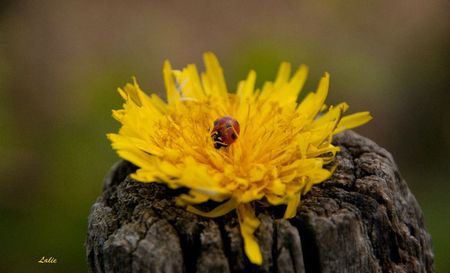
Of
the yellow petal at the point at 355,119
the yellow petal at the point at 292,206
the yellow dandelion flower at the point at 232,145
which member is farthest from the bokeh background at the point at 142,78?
the yellow petal at the point at 292,206

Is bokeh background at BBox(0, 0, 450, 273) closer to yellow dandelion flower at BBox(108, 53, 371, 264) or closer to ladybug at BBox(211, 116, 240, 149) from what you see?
yellow dandelion flower at BBox(108, 53, 371, 264)

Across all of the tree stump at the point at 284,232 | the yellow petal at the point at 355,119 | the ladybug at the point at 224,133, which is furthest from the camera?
the yellow petal at the point at 355,119

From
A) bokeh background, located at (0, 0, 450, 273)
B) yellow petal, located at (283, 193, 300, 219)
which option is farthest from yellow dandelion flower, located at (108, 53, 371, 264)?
bokeh background, located at (0, 0, 450, 273)

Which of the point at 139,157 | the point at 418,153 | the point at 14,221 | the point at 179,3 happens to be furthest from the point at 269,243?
the point at 179,3

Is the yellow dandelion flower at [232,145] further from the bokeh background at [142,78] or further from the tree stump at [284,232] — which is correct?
the bokeh background at [142,78]

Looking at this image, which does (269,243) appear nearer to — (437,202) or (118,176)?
(118,176)

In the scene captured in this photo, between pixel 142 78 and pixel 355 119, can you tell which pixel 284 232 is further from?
pixel 142 78

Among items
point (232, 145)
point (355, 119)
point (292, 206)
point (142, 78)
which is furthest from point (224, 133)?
point (142, 78)
